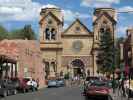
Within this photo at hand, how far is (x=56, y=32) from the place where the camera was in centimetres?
13612

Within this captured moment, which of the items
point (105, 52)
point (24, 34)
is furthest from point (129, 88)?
point (24, 34)

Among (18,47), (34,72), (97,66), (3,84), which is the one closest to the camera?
(3,84)

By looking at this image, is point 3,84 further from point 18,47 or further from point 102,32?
point 102,32

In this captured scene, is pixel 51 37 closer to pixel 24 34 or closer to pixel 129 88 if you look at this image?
pixel 24 34

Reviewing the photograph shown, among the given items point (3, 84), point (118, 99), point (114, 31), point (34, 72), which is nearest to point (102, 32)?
point (114, 31)

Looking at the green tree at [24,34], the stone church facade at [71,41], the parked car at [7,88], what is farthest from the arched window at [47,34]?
the parked car at [7,88]

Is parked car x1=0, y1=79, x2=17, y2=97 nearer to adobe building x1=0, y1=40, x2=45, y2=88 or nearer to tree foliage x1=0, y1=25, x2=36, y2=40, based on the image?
adobe building x1=0, y1=40, x2=45, y2=88

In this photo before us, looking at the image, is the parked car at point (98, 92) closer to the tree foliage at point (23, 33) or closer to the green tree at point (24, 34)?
the tree foliage at point (23, 33)

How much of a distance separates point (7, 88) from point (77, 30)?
3478 inches

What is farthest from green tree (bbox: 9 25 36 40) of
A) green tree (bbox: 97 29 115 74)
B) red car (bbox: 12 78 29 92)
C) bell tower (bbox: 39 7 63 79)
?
red car (bbox: 12 78 29 92)

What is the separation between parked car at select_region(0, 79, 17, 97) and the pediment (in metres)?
83.9

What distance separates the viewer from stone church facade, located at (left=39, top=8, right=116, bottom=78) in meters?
134

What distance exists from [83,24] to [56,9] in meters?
8.02

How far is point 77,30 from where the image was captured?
139 m
